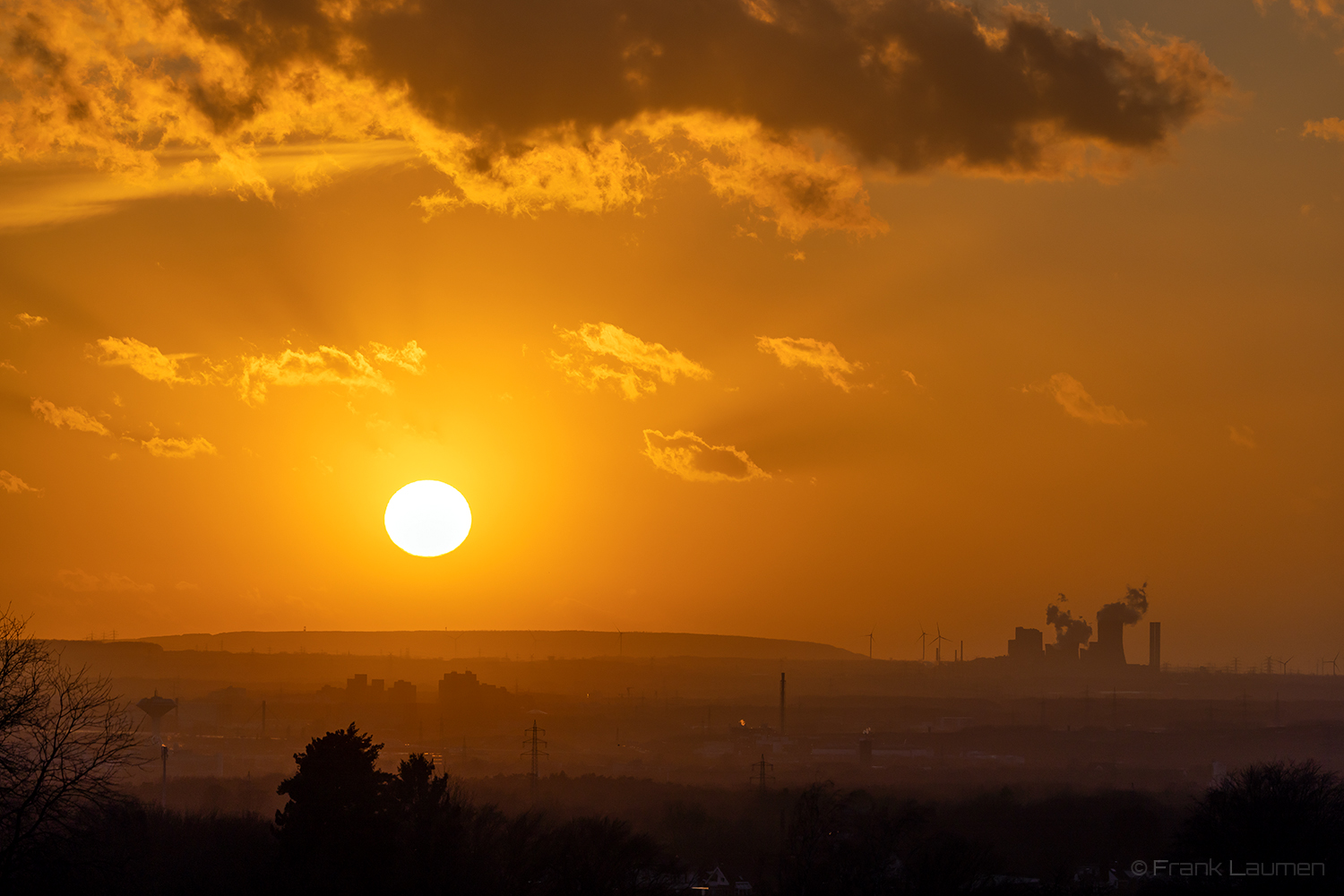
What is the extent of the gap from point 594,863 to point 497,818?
585 inches

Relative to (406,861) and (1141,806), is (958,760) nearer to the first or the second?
(1141,806)

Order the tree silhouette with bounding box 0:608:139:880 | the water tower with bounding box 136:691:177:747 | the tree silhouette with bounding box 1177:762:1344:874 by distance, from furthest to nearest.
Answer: the water tower with bounding box 136:691:177:747 < the tree silhouette with bounding box 1177:762:1344:874 < the tree silhouette with bounding box 0:608:139:880

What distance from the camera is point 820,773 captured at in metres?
134

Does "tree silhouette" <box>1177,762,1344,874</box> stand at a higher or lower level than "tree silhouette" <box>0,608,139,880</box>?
lower

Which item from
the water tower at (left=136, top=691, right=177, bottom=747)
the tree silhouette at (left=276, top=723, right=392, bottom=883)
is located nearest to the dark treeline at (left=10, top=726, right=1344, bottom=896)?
the tree silhouette at (left=276, top=723, right=392, bottom=883)

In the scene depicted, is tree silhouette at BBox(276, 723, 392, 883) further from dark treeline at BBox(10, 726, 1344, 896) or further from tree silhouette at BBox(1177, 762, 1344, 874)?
tree silhouette at BBox(1177, 762, 1344, 874)

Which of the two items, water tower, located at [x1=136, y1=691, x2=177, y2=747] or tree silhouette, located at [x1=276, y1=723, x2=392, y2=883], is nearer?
tree silhouette, located at [x1=276, y1=723, x2=392, y2=883]

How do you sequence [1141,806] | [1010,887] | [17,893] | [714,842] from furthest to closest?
[1141,806]
[714,842]
[1010,887]
[17,893]

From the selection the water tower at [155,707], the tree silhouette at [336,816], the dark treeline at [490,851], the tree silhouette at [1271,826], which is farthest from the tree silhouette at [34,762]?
the water tower at [155,707]

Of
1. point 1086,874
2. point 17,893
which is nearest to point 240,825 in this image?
point 17,893

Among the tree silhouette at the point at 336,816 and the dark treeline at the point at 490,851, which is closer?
the dark treeline at the point at 490,851

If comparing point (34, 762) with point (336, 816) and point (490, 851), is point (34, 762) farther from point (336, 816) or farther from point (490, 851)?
point (490, 851)

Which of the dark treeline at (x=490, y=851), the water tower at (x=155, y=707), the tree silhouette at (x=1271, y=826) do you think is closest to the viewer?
the dark treeline at (x=490, y=851)

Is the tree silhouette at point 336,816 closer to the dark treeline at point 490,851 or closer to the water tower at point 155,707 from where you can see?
the dark treeline at point 490,851
